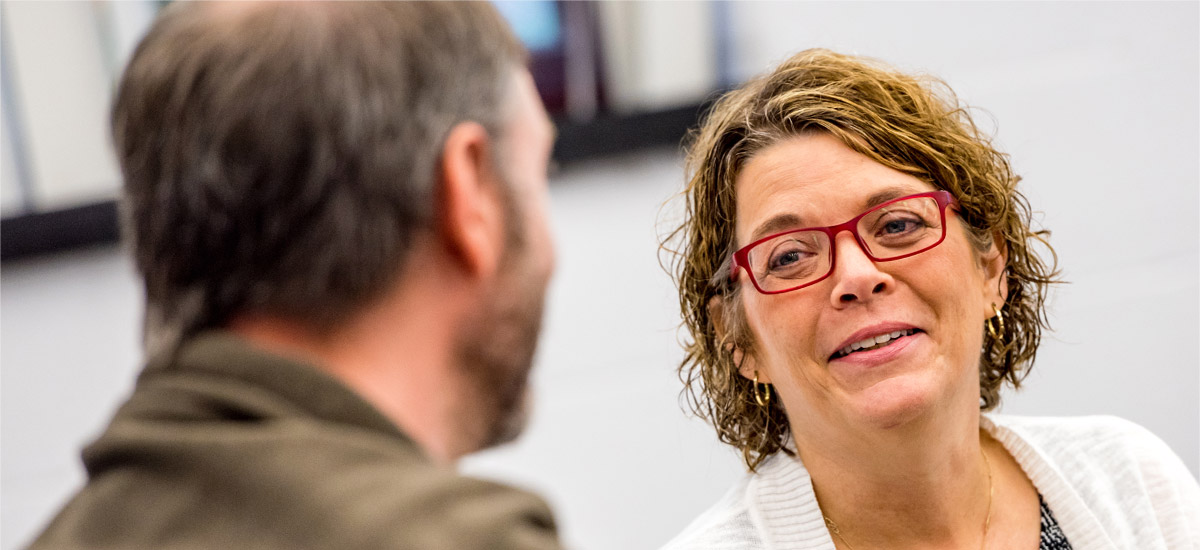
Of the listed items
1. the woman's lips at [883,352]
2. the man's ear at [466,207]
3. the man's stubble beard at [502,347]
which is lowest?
the woman's lips at [883,352]

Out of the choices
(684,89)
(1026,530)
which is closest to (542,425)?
(684,89)

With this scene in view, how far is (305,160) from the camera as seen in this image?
81 cm

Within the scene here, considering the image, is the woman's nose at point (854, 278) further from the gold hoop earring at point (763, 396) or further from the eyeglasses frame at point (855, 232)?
the gold hoop earring at point (763, 396)

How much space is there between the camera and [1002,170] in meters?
1.70

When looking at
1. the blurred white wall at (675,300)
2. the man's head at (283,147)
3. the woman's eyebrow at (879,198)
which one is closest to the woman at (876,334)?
the woman's eyebrow at (879,198)

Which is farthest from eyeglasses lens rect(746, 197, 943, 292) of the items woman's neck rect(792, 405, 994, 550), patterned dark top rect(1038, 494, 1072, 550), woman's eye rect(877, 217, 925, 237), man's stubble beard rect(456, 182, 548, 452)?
man's stubble beard rect(456, 182, 548, 452)

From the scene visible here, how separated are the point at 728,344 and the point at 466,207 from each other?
88 centimetres

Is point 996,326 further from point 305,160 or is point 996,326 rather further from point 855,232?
point 305,160

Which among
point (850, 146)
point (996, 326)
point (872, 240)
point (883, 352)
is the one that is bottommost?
point (996, 326)

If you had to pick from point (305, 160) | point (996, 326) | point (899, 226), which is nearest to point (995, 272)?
point (996, 326)

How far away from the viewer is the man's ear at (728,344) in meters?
1.65

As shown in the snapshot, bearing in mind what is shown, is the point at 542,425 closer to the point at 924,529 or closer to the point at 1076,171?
the point at 924,529

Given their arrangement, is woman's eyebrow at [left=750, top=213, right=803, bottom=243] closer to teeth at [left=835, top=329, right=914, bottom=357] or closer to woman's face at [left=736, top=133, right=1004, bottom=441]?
woman's face at [left=736, top=133, right=1004, bottom=441]

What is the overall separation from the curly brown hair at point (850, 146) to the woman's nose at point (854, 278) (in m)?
0.15
